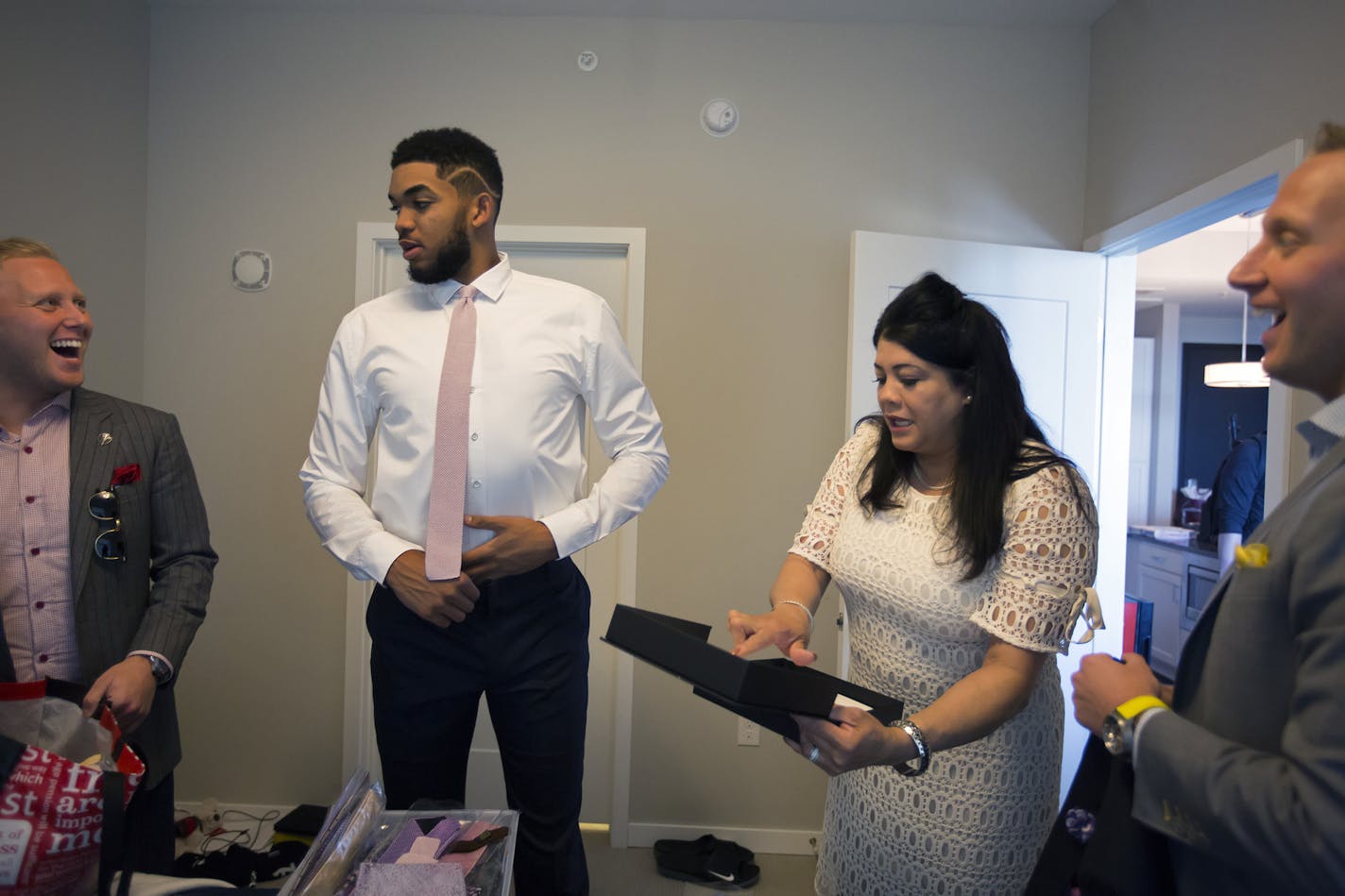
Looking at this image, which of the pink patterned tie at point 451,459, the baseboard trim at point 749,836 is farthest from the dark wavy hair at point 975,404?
the baseboard trim at point 749,836

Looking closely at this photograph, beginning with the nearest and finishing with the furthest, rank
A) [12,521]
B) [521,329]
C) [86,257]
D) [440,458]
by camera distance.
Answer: [12,521], [440,458], [521,329], [86,257]

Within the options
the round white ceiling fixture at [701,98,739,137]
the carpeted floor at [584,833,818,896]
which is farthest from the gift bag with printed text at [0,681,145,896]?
the round white ceiling fixture at [701,98,739,137]

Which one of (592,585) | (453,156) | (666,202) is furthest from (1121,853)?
(666,202)

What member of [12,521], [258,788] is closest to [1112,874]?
[12,521]

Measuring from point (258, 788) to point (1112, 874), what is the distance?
9.92 feet

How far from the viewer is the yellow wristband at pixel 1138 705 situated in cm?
89

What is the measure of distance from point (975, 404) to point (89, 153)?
9.29ft

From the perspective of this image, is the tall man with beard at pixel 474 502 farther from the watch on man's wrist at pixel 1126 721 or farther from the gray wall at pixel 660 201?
the gray wall at pixel 660 201

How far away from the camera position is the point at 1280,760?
76cm

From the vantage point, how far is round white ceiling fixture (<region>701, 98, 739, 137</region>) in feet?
9.61

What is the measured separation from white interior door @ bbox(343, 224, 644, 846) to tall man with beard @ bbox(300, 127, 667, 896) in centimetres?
116

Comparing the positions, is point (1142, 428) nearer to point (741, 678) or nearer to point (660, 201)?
point (660, 201)

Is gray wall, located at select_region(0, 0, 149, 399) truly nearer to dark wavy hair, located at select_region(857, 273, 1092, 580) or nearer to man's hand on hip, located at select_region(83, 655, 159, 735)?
man's hand on hip, located at select_region(83, 655, 159, 735)

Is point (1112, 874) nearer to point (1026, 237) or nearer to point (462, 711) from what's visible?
point (462, 711)
